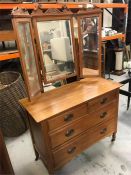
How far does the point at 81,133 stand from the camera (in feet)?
4.54

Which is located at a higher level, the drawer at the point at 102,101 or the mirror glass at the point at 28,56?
the mirror glass at the point at 28,56

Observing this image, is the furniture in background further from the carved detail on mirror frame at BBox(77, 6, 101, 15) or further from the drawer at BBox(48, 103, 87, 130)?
the carved detail on mirror frame at BBox(77, 6, 101, 15)

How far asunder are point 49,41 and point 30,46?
0.20m

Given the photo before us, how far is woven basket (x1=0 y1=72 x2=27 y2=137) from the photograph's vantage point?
176cm

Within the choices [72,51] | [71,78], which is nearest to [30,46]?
[72,51]

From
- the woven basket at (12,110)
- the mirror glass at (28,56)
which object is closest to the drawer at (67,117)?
the mirror glass at (28,56)

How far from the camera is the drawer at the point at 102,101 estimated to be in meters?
1.35

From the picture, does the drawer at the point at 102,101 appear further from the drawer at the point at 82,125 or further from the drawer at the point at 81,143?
the drawer at the point at 81,143

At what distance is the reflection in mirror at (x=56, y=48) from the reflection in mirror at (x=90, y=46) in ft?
0.52

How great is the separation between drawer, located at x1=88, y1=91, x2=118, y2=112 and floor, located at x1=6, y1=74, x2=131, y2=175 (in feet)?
1.82

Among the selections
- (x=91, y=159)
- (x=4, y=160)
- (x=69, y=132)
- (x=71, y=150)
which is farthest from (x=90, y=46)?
(x=4, y=160)

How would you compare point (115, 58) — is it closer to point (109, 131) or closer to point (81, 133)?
point (109, 131)

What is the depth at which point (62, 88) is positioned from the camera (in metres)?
1.51

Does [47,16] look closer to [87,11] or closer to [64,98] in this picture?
[87,11]
